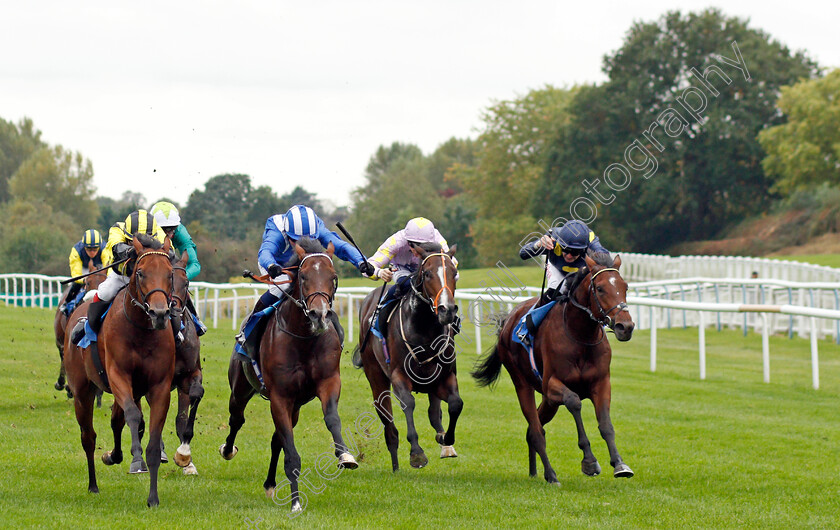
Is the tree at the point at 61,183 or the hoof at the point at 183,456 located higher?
the tree at the point at 61,183

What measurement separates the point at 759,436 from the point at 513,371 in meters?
2.99

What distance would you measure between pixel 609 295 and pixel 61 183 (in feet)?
193

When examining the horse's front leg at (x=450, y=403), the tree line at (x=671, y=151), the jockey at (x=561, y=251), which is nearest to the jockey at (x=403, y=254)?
the jockey at (x=561, y=251)

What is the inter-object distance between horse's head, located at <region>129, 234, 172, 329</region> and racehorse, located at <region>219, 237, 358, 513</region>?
0.79 m

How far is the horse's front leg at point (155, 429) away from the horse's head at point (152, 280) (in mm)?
617

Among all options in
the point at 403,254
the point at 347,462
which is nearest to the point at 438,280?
the point at 403,254

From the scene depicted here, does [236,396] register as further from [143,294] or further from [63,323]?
[63,323]

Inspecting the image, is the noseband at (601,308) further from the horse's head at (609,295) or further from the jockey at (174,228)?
the jockey at (174,228)

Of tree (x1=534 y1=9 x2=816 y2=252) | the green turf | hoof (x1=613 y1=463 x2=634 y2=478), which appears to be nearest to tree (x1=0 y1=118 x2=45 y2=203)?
tree (x1=534 y1=9 x2=816 y2=252)

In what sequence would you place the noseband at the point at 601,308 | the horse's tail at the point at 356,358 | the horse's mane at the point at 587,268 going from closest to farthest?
1. the noseband at the point at 601,308
2. the horse's mane at the point at 587,268
3. the horse's tail at the point at 356,358

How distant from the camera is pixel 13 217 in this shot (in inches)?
1991

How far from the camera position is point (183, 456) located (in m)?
7.62

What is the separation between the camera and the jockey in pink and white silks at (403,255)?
25.8ft

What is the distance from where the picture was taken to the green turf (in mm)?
6027
